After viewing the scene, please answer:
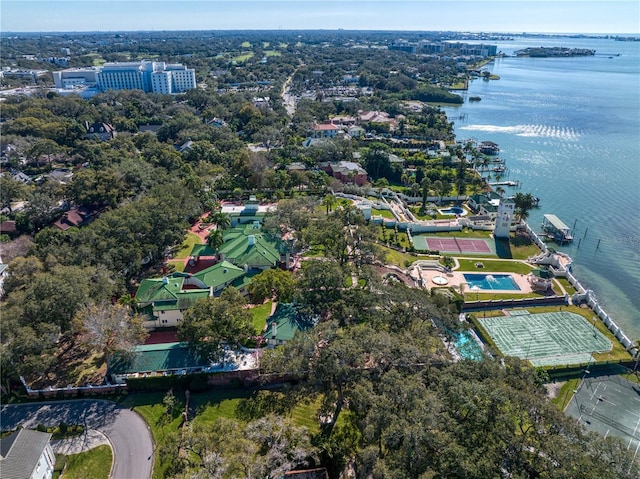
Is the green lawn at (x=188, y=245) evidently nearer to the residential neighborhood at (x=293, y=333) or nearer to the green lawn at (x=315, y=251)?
the residential neighborhood at (x=293, y=333)

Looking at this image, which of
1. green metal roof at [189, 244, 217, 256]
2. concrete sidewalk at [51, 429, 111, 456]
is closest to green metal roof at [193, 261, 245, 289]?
green metal roof at [189, 244, 217, 256]

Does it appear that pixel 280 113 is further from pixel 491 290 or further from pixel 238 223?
pixel 491 290

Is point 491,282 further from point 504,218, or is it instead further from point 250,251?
point 250,251

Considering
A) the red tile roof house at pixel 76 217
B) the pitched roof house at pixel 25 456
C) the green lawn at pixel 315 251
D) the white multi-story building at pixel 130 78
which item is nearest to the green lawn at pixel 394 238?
the green lawn at pixel 315 251

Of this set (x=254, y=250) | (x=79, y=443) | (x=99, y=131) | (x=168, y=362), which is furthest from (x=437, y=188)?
(x=99, y=131)

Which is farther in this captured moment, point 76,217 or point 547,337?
point 76,217

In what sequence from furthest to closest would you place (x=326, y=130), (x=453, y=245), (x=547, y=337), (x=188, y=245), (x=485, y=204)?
(x=326, y=130), (x=485, y=204), (x=453, y=245), (x=188, y=245), (x=547, y=337)
